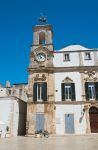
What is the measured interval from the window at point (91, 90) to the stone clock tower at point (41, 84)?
433cm

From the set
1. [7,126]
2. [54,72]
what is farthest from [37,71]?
[7,126]

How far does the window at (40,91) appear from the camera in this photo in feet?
80.9

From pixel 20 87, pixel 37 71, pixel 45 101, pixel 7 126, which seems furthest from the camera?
pixel 20 87

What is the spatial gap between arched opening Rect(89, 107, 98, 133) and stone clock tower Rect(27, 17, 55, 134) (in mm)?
4522

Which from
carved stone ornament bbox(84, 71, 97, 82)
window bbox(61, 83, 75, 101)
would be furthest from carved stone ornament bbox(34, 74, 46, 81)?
carved stone ornament bbox(84, 71, 97, 82)

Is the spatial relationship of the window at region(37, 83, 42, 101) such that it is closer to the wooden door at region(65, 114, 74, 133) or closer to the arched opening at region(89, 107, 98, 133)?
the wooden door at region(65, 114, 74, 133)

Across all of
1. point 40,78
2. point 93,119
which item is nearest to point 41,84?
point 40,78

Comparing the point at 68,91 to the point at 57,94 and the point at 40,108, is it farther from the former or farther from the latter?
the point at 40,108

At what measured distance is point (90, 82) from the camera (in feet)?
81.5

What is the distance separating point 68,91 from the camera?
24.8m

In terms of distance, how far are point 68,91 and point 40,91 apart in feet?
11.7

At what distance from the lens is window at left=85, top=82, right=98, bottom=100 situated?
2414 centimetres

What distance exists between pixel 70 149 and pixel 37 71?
54.8ft

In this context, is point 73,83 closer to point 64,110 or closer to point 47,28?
point 64,110
